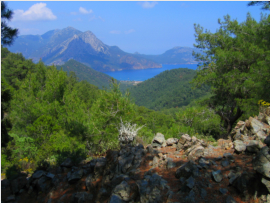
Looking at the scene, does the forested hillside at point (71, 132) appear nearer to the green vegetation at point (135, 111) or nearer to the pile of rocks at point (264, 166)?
the green vegetation at point (135, 111)

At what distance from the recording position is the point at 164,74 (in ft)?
547

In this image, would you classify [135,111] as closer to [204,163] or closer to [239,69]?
[239,69]

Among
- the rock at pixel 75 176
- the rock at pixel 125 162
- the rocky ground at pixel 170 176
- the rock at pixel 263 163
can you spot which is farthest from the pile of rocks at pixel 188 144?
the rock at pixel 75 176

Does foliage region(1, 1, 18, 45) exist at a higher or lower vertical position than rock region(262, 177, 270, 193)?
higher

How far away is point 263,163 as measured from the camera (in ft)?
11.8

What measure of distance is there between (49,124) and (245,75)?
42.0 ft

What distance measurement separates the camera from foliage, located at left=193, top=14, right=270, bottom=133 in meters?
9.48

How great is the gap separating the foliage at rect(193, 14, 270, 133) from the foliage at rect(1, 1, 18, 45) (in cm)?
1092

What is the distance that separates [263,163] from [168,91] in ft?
458

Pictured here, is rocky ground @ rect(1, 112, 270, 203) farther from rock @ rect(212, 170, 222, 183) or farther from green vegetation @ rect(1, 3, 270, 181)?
green vegetation @ rect(1, 3, 270, 181)

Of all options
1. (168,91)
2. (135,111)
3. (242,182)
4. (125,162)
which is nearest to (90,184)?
(125,162)

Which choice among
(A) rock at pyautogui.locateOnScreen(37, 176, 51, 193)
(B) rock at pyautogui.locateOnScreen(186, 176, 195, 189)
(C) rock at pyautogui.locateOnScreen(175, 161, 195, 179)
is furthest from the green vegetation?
(B) rock at pyautogui.locateOnScreen(186, 176, 195, 189)

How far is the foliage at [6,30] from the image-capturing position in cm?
688

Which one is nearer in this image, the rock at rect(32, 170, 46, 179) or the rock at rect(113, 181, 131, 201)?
the rock at rect(113, 181, 131, 201)
